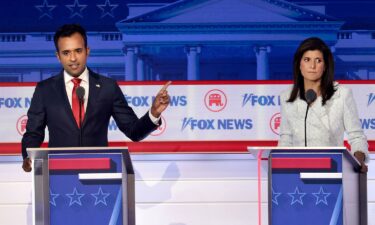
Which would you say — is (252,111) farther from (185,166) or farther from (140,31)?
(140,31)

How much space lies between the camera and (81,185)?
245 centimetres

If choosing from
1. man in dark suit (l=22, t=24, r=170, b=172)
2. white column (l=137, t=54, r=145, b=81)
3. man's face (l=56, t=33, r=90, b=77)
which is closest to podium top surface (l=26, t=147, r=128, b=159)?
man in dark suit (l=22, t=24, r=170, b=172)

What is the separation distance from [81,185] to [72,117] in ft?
1.86

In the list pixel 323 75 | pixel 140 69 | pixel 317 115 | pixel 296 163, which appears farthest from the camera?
pixel 140 69

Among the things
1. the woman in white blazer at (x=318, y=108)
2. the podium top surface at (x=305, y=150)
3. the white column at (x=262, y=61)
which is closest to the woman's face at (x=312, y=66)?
the woman in white blazer at (x=318, y=108)

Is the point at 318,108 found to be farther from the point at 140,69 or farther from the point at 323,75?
the point at 140,69

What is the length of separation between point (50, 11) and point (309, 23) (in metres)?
1.93

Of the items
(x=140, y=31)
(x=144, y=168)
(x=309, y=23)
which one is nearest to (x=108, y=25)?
(x=140, y=31)

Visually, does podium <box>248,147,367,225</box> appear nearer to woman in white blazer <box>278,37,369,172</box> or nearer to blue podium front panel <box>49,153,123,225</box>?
woman in white blazer <box>278,37,369,172</box>

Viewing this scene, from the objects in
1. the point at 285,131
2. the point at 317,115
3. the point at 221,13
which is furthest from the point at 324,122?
the point at 221,13

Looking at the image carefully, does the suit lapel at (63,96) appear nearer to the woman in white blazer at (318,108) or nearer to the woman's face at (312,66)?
→ the woman in white blazer at (318,108)

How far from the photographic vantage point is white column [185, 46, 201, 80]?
5027 mm

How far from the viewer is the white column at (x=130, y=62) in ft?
16.4

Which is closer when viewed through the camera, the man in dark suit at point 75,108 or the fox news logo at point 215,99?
the man in dark suit at point 75,108
